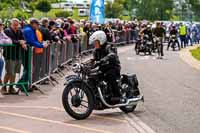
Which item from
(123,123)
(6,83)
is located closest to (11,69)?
(6,83)

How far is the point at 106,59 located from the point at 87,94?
2.81ft

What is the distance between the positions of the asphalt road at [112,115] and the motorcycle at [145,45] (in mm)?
16309

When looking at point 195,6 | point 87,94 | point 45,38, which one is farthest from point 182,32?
point 195,6

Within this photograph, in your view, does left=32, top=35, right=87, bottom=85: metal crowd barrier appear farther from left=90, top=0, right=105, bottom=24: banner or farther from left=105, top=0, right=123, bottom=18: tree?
left=105, top=0, right=123, bottom=18: tree

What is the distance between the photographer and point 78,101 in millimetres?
11188

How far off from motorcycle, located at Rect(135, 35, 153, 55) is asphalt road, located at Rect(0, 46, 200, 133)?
1631cm

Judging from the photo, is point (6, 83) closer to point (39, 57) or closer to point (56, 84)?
point (39, 57)

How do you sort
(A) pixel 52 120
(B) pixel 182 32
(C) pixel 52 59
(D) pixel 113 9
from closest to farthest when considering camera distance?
(A) pixel 52 120
(C) pixel 52 59
(B) pixel 182 32
(D) pixel 113 9

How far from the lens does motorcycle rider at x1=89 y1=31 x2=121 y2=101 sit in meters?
11.8

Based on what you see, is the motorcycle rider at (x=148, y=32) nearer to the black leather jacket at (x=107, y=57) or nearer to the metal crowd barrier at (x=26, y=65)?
the metal crowd barrier at (x=26, y=65)

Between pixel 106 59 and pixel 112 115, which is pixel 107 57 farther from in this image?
pixel 112 115

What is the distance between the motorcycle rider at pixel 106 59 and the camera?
464 inches

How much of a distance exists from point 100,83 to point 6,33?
4.11 meters

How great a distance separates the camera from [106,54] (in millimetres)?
11938
